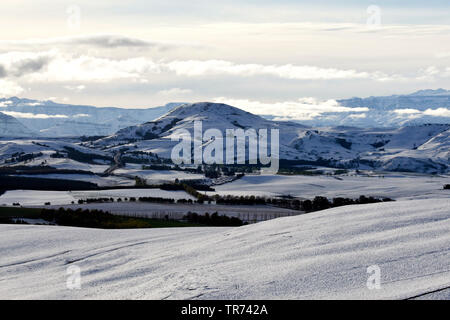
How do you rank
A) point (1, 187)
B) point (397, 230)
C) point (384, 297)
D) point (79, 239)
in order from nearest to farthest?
point (384, 297) < point (397, 230) < point (79, 239) < point (1, 187)

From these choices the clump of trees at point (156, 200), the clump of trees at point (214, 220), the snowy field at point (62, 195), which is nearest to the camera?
the clump of trees at point (214, 220)

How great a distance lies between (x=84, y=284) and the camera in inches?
1513

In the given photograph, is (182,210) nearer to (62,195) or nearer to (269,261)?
(62,195)

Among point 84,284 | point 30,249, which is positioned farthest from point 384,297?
point 30,249

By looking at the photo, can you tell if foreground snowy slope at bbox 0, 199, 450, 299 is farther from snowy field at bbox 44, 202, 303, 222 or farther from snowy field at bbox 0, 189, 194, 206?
snowy field at bbox 0, 189, 194, 206

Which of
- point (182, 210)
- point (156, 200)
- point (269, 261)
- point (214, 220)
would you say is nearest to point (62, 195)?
point (156, 200)

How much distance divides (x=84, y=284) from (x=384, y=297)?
20.2 m

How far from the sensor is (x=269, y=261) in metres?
37.1

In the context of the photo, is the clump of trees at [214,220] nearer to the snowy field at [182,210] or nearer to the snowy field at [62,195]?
the snowy field at [182,210]

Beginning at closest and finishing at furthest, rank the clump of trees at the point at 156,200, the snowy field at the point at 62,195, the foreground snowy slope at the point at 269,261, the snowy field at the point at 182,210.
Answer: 1. the foreground snowy slope at the point at 269,261
2. the snowy field at the point at 182,210
3. the snowy field at the point at 62,195
4. the clump of trees at the point at 156,200

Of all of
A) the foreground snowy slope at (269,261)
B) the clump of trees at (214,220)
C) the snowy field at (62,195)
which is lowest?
the snowy field at (62,195)

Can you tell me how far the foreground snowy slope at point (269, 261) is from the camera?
99.8 ft

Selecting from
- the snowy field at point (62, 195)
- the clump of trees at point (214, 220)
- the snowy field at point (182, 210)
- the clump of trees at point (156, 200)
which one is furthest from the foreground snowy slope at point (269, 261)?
the clump of trees at point (156, 200)
